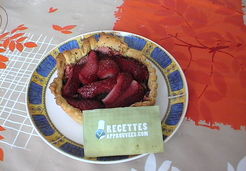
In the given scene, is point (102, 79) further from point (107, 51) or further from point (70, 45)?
point (70, 45)

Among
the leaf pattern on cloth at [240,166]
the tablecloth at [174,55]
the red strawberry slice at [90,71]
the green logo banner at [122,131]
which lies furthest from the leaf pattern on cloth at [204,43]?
the red strawberry slice at [90,71]

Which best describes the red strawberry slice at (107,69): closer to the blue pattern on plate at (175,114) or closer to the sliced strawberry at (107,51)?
the sliced strawberry at (107,51)

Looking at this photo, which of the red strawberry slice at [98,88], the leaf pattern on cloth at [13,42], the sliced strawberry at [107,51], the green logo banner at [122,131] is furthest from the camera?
the leaf pattern on cloth at [13,42]

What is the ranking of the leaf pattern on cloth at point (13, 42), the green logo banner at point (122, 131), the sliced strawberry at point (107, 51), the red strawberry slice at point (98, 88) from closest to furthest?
1. the green logo banner at point (122, 131)
2. the red strawberry slice at point (98, 88)
3. the sliced strawberry at point (107, 51)
4. the leaf pattern on cloth at point (13, 42)

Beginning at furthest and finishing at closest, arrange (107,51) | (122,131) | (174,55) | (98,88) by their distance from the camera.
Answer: (174,55) → (107,51) → (98,88) → (122,131)

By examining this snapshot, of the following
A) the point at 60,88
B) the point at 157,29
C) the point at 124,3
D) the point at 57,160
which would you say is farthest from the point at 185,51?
the point at 57,160

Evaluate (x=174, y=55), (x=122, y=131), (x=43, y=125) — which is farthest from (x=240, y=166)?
(x=43, y=125)

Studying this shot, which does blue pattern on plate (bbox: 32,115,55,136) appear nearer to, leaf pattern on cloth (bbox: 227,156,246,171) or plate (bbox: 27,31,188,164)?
plate (bbox: 27,31,188,164)

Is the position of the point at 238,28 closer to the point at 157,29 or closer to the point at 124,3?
the point at 157,29
